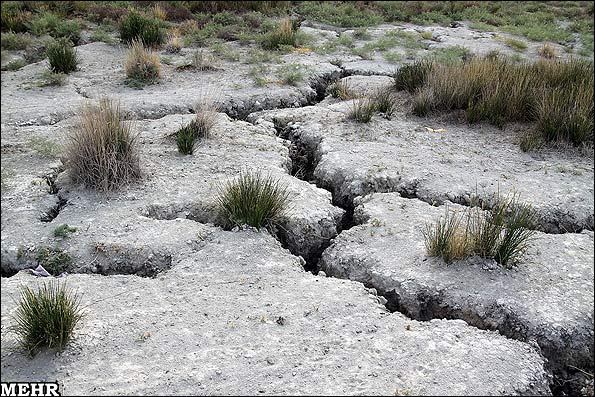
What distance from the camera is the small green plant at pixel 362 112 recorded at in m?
7.14

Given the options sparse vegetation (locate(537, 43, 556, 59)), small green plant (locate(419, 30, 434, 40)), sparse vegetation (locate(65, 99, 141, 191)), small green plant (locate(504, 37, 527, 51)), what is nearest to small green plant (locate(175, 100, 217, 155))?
sparse vegetation (locate(65, 99, 141, 191))

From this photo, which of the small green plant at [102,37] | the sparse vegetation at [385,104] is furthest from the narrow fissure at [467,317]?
the small green plant at [102,37]

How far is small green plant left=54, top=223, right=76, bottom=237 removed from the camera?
446cm

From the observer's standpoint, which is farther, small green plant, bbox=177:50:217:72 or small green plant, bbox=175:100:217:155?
small green plant, bbox=177:50:217:72

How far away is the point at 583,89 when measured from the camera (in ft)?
24.1

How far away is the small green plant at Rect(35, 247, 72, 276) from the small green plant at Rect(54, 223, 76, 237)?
157 mm

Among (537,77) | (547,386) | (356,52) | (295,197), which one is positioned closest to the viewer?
(547,386)

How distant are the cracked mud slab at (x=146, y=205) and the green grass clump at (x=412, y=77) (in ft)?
9.45

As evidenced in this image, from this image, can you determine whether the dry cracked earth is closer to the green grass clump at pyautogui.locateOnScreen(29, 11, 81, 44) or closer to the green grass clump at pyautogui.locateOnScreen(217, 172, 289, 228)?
the green grass clump at pyautogui.locateOnScreen(217, 172, 289, 228)

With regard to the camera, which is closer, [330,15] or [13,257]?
[13,257]

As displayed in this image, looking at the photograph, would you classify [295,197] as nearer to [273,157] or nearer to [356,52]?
[273,157]

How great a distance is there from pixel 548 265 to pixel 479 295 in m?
0.81

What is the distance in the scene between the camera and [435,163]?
20.3 feet

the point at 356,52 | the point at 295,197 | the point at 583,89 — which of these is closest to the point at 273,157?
the point at 295,197
